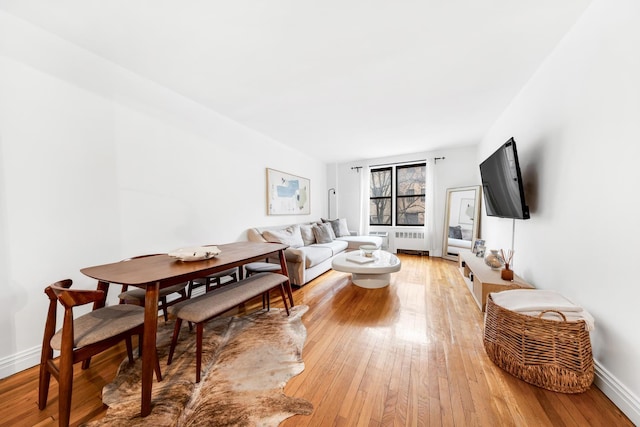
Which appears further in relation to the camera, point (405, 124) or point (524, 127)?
point (405, 124)

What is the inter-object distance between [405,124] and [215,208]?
3.04 meters

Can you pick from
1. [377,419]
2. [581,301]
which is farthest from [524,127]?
[377,419]

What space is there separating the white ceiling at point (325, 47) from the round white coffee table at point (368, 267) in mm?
2011

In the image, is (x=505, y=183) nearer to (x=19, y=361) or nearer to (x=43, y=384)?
(x=43, y=384)

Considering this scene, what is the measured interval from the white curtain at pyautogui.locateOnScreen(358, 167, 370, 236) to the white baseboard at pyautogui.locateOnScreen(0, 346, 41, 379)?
5002 millimetres

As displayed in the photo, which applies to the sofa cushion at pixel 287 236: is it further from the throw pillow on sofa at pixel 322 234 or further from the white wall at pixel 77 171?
the white wall at pixel 77 171

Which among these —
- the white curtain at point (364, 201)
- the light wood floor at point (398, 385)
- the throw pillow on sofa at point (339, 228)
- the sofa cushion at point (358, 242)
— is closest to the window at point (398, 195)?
the white curtain at point (364, 201)

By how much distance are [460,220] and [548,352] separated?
362 centimetres

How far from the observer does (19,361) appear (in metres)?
1.49

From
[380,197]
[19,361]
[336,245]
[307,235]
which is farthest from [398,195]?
[19,361]

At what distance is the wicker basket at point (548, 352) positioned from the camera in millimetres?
1224

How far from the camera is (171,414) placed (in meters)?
1.15

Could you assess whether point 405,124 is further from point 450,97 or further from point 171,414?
point 171,414

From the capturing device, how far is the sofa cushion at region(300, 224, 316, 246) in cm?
415
